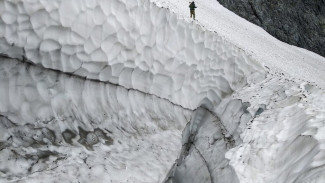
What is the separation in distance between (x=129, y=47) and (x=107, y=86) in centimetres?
33

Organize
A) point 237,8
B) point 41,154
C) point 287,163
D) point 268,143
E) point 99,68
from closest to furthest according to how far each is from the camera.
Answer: point 287,163, point 268,143, point 41,154, point 99,68, point 237,8

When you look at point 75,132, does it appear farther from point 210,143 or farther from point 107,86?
point 210,143

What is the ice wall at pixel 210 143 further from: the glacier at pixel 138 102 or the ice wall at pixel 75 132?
the ice wall at pixel 75 132

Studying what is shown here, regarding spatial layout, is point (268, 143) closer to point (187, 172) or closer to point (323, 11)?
point (187, 172)

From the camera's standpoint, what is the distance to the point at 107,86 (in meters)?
2.54

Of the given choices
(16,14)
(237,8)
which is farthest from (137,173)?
(237,8)

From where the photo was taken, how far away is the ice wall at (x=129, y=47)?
2229 mm

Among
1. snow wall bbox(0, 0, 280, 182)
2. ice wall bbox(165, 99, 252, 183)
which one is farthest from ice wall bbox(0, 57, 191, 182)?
ice wall bbox(165, 99, 252, 183)

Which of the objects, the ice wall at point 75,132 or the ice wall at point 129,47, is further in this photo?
the ice wall at point 129,47

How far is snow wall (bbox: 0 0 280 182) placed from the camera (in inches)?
85.2

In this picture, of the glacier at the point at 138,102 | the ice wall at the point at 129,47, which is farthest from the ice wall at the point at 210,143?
the ice wall at the point at 129,47

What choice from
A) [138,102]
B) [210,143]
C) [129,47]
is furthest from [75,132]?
[210,143]

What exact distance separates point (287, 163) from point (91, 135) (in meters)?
1.24

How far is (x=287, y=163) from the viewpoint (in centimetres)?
171
